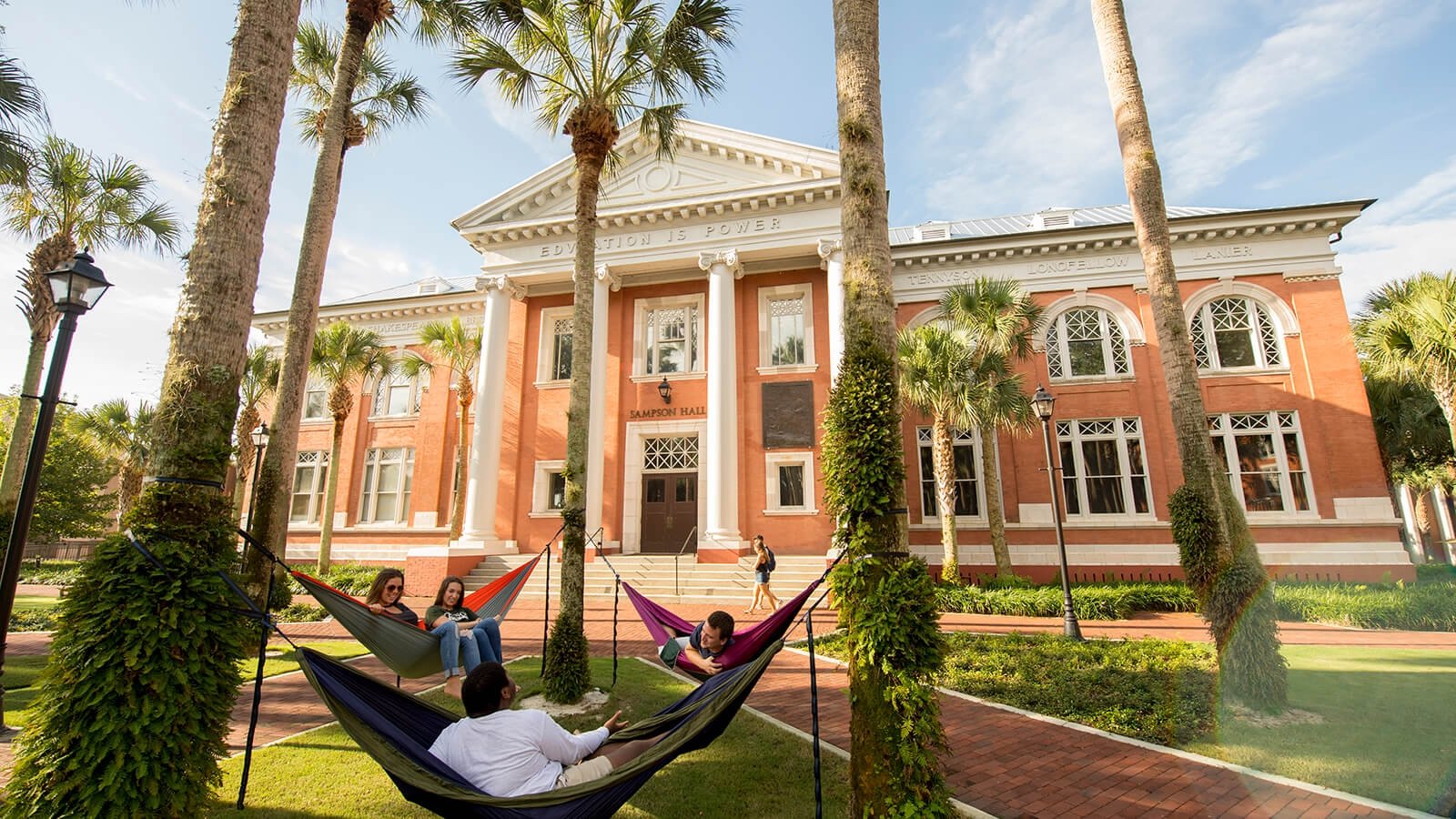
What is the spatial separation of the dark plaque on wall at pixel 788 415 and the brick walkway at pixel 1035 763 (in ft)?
31.3

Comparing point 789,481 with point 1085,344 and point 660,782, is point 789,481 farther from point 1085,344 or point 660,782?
point 660,782

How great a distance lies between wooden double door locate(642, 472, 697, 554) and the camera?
18062mm

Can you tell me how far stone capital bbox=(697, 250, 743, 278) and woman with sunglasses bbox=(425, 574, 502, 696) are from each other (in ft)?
42.9

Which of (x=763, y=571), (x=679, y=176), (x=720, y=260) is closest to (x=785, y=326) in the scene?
(x=720, y=260)

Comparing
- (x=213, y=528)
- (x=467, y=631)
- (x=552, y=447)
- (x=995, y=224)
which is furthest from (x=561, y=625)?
(x=995, y=224)

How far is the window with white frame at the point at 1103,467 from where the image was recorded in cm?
1712

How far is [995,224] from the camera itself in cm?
2284

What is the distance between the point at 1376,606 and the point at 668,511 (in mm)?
15613

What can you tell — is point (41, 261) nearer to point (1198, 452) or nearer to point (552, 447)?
point (552, 447)

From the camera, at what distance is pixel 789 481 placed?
1783cm

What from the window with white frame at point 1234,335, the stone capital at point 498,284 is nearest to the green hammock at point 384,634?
the stone capital at point 498,284

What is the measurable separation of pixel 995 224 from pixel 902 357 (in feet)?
36.0

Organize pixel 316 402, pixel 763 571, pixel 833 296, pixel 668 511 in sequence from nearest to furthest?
pixel 763 571 < pixel 833 296 < pixel 668 511 < pixel 316 402

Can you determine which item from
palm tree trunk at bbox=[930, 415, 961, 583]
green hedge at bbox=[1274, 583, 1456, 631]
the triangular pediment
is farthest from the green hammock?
the triangular pediment
